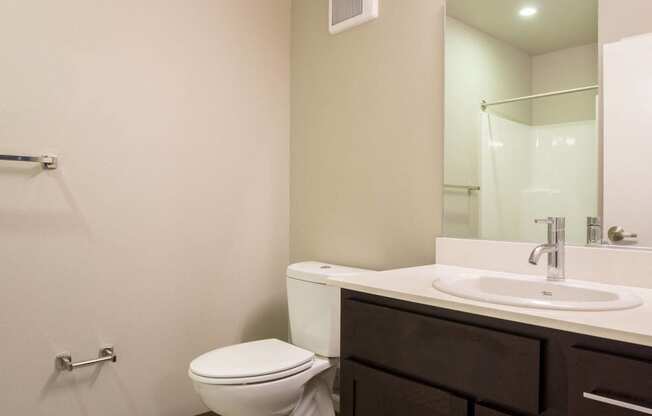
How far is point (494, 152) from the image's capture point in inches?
61.6

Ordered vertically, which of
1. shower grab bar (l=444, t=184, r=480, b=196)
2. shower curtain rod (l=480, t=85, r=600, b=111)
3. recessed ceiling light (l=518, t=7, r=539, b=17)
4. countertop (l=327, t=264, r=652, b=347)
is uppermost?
recessed ceiling light (l=518, t=7, r=539, b=17)

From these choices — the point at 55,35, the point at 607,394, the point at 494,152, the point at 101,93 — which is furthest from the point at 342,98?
the point at 607,394

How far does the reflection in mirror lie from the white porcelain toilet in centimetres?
59

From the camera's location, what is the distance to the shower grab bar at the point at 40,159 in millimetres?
1499

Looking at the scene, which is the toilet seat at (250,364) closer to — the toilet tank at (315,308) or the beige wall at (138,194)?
the toilet tank at (315,308)

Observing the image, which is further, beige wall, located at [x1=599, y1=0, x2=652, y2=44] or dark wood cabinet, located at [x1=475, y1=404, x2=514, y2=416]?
beige wall, located at [x1=599, y1=0, x2=652, y2=44]

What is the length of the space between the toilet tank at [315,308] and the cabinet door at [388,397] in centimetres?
48

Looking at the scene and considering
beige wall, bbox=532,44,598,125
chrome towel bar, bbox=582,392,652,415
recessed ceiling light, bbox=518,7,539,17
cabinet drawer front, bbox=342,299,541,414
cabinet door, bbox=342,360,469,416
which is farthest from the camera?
recessed ceiling light, bbox=518,7,539,17

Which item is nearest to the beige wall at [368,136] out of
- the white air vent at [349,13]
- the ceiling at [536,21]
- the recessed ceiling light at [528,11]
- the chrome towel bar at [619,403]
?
the white air vent at [349,13]

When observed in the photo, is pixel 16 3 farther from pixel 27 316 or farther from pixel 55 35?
pixel 27 316

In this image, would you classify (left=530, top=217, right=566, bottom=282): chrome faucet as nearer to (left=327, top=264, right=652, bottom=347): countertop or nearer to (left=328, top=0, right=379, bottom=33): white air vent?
(left=327, top=264, right=652, bottom=347): countertop

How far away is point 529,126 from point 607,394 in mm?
906

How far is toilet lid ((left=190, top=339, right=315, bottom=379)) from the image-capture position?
5.03ft

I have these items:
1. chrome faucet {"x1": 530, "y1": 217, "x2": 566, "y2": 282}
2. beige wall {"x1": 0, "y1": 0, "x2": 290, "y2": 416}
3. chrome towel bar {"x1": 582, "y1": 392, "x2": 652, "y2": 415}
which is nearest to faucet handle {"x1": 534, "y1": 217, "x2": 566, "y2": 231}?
chrome faucet {"x1": 530, "y1": 217, "x2": 566, "y2": 282}
